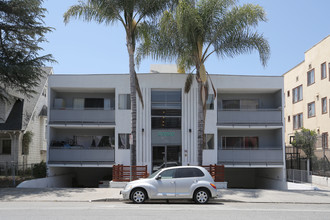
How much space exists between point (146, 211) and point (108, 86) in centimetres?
1371

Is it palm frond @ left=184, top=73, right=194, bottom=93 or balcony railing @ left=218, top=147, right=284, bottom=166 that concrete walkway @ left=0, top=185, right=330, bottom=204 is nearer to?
balcony railing @ left=218, top=147, right=284, bottom=166

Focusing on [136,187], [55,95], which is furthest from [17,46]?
[136,187]

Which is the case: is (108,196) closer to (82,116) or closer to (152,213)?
(152,213)

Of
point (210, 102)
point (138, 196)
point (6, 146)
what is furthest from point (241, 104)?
point (6, 146)

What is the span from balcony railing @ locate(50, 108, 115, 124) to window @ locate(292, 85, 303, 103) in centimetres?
2040

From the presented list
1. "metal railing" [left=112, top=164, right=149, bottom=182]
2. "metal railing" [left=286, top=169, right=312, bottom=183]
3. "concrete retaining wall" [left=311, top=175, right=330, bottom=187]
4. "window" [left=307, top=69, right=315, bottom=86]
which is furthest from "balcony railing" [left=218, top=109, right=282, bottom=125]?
"window" [left=307, top=69, right=315, bottom=86]

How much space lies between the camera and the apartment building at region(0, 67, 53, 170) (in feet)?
85.9

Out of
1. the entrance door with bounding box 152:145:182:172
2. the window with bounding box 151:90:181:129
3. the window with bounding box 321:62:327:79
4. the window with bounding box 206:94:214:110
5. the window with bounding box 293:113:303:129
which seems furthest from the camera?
the window with bounding box 293:113:303:129

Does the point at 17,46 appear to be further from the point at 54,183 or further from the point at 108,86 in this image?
the point at 54,183

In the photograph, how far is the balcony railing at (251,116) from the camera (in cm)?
2494

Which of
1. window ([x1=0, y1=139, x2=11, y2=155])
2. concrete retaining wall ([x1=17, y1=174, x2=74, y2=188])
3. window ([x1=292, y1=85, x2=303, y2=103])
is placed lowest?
concrete retaining wall ([x1=17, y1=174, x2=74, y2=188])

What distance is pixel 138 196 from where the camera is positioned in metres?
14.7

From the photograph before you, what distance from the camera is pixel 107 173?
2902 cm

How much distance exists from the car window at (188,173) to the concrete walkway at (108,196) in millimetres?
1986
